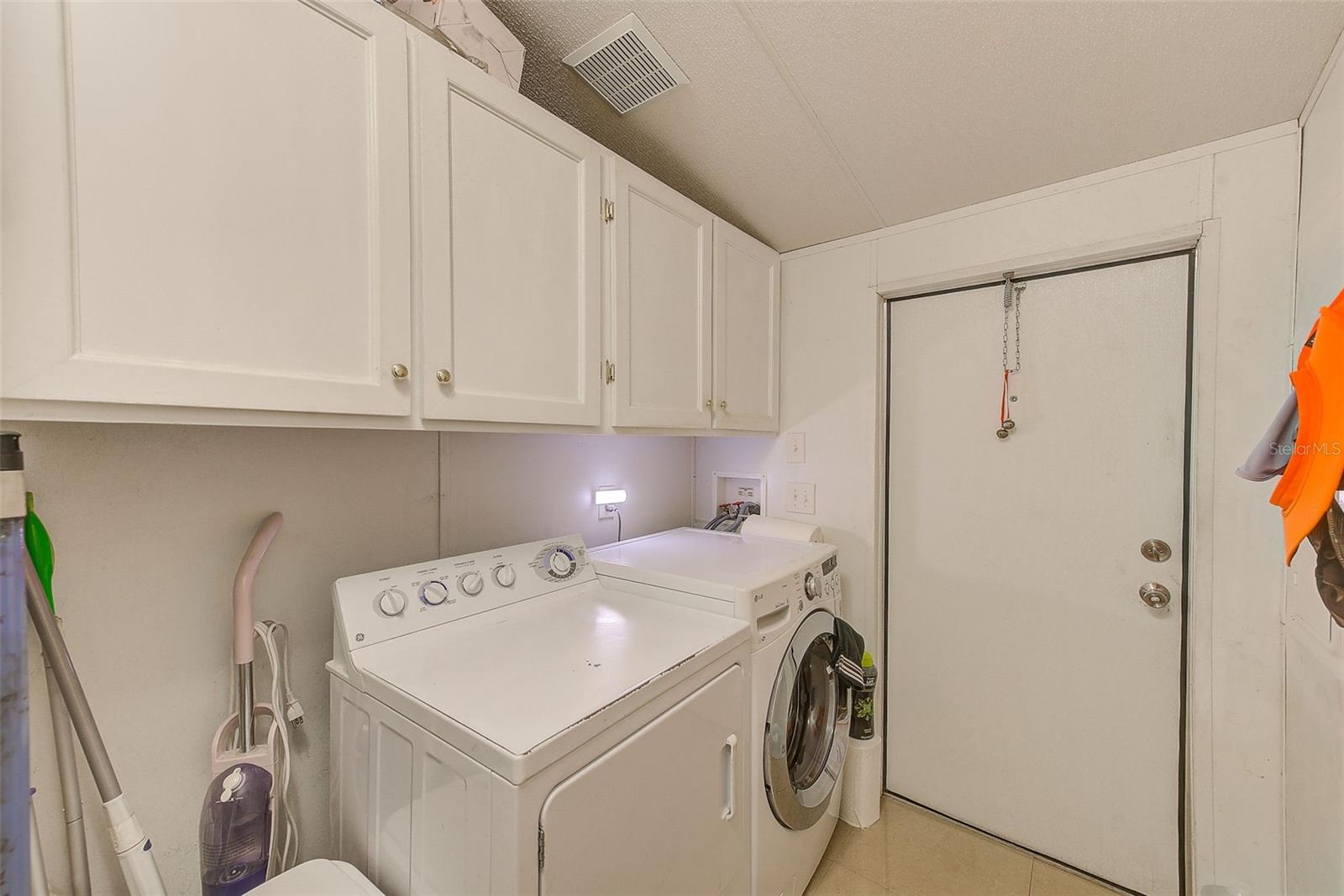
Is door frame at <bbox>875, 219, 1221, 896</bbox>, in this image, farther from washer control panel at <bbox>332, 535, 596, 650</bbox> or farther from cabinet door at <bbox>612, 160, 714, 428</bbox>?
washer control panel at <bbox>332, 535, 596, 650</bbox>

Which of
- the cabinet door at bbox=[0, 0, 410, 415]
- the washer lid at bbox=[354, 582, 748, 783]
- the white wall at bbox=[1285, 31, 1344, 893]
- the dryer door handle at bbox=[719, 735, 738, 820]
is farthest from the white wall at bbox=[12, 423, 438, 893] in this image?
the white wall at bbox=[1285, 31, 1344, 893]

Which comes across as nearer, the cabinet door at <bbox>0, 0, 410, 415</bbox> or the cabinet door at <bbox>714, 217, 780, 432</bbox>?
the cabinet door at <bbox>0, 0, 410, 415</bbox>

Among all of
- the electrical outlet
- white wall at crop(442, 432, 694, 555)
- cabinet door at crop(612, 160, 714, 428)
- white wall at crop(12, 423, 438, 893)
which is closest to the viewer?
white wall at crop(12, 423, 438, 893)

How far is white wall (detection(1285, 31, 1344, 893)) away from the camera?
1064 mm

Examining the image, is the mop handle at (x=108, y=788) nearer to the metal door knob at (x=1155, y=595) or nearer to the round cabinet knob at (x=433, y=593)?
the round cabinet knob at (x=433, y=593)

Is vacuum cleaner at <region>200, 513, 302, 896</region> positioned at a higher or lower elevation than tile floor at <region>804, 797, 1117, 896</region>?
higher

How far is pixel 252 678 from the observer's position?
1108mm

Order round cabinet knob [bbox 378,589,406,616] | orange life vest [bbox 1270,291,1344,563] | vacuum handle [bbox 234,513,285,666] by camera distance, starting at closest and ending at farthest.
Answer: orange life vest [bbox 1270,291,1344,563]
vacuum handle [bbox 234,513,285,666]
round cabinet knob [bbox 378,589,406,616]

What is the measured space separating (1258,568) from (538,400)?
6.68 ft

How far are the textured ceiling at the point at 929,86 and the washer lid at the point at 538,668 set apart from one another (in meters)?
1.40

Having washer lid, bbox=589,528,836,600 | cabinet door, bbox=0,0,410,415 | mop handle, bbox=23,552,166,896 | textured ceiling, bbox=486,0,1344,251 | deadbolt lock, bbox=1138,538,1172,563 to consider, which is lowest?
mop handle, bbox=23,552,166,896

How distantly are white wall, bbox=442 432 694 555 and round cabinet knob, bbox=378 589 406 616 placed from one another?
31 centimetres

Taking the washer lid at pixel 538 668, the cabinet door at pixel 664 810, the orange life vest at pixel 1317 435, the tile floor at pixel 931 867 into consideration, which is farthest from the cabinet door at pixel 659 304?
the tile floor at pixel 931 867

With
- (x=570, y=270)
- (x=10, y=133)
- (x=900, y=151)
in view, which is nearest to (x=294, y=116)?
(x=10, y=133)
